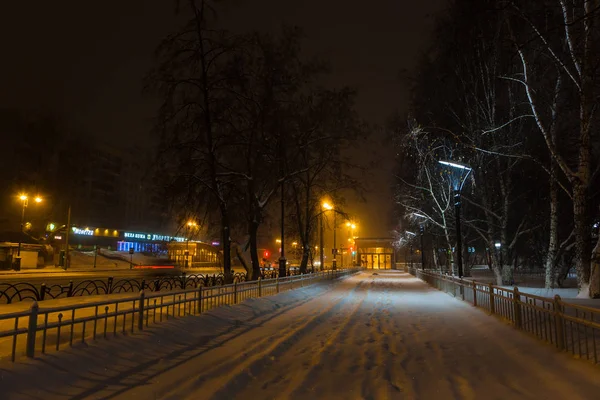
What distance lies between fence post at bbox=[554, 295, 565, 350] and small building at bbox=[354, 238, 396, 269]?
3418 inches

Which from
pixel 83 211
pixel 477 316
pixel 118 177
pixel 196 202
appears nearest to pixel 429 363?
pixel 477 316

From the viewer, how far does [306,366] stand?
7.36m

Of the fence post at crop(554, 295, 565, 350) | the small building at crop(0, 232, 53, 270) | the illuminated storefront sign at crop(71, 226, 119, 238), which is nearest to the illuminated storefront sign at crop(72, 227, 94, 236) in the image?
the illuminated storefront sign at crop(71, 226, 119, 238)

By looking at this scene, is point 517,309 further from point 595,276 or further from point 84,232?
point 84,232

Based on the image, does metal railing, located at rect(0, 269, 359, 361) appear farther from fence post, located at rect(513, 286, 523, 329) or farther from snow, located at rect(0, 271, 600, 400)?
fence post, located at rect(513, 286, 523, 329)

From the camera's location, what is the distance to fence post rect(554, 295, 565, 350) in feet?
24.7

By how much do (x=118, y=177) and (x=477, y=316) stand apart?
9583 cm

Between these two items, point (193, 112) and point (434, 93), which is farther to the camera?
point (434, 93)

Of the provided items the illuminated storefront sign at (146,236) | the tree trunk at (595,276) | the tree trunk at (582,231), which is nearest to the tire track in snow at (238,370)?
the tree trunk at (595,276)

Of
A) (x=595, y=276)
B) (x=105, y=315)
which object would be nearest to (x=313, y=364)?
(x=105, y=315)

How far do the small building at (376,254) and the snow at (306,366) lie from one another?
83.9 meters

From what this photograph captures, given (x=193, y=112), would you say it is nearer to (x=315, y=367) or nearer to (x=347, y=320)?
(x=347, y=320)

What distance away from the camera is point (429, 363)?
7562mm

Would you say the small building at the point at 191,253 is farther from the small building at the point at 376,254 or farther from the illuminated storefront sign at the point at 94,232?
the small building at the point at 376,254
